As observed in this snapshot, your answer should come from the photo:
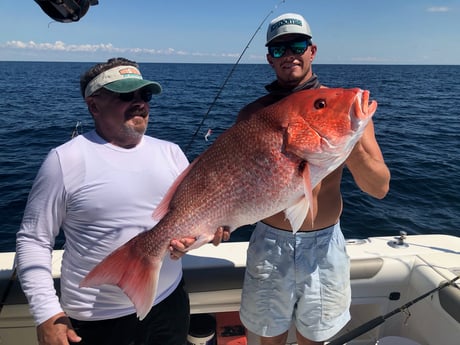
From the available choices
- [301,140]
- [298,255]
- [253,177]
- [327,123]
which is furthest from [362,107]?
[298,255]

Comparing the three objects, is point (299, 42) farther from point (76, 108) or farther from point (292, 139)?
point (76, 108)

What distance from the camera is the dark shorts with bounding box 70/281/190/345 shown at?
79.7 inches

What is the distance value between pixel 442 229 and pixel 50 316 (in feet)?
24.0

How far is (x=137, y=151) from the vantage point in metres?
2.13

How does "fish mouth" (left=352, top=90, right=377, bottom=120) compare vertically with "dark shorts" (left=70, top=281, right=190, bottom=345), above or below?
above

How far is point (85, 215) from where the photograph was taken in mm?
1948

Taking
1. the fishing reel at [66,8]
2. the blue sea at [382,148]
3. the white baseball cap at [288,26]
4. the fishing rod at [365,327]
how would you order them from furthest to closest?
the blue sea at [382,148]
the fishing rod at [365,327]
the white baseball cap at [288,26]
the fishing reel at [66,8]

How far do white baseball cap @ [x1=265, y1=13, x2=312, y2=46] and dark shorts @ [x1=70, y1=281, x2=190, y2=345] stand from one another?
1.69m

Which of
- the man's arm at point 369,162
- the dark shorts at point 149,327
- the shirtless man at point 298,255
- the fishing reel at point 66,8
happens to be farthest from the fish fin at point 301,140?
the fishing reel at point 66,8

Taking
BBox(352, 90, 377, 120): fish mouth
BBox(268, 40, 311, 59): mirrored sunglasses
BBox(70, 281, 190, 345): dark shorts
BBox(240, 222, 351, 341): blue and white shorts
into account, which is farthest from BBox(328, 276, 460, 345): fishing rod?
BBox(268, 40, 311, 59): mirrored sunglasses

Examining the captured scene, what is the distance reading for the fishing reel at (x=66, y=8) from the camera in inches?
77.1

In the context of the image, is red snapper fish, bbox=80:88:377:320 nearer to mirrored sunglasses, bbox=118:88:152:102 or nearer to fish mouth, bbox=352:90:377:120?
fish mouth, bbox=352:90:377:120

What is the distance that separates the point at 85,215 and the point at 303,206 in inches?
45.0

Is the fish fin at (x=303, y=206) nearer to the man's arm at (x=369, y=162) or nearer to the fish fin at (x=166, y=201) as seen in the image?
the man's arm at (x=369, y=162)
